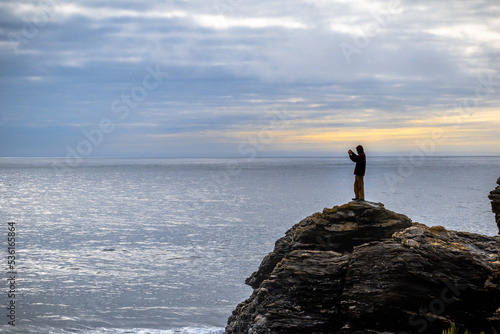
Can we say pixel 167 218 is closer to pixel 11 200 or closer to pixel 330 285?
pixel 11 200

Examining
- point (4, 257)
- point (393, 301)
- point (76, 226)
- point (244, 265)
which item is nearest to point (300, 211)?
point (76, 226)

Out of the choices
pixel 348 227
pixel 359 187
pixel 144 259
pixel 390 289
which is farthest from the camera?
pixel 144 259

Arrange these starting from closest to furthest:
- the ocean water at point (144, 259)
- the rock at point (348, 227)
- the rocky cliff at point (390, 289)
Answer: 1. the rocky cliff at point (390, 289)
2. the rock at point (348, 227)
3. the ocean water at point (144, 259)

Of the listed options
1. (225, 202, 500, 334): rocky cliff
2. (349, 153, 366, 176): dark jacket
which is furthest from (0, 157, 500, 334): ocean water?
(349, 153, 366, 176): dark jacket

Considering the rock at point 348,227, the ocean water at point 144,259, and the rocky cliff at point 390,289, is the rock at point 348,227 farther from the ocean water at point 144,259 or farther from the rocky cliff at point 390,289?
the ocean water at point 144,259

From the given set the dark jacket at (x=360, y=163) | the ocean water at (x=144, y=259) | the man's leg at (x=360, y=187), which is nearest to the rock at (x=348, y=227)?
the man's leg at (x=360, y=187)

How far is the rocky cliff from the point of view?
16438 millimetres

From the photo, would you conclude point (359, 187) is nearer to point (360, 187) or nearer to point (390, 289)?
point (360, 187)

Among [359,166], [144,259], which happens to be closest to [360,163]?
[359,166]

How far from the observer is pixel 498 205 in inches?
1004

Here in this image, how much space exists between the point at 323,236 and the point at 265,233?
1472 inches

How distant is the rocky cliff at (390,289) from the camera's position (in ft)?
53.9

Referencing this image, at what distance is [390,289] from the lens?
16.9m

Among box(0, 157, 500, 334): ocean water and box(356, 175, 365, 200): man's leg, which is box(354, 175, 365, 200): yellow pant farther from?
box(0, 157, 500, 334): ocean water
